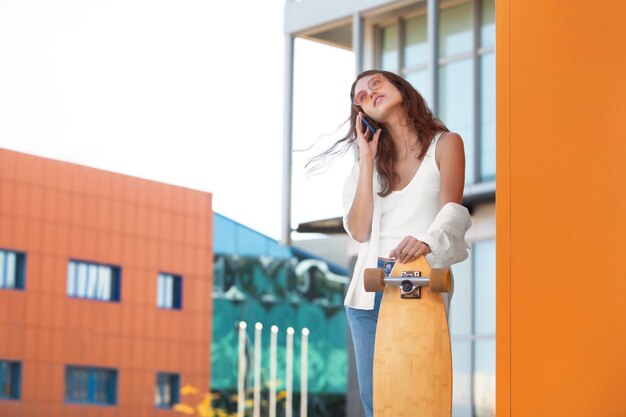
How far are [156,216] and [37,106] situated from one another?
49.9 feet

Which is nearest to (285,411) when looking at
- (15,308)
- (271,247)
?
(271,247)

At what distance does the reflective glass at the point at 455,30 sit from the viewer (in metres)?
16.6

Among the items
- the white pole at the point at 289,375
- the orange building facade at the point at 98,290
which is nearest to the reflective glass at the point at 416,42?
the orange building facade at the point at 98,290

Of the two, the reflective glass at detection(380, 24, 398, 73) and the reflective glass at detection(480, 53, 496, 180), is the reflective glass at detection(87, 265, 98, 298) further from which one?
the reflective glass at detection(480, 53, 496, 180)

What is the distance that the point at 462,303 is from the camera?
1616 centimetres

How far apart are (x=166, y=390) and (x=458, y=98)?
33.7 m

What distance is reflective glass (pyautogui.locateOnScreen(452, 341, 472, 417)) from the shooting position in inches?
615

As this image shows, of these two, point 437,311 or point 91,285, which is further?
point 91,285

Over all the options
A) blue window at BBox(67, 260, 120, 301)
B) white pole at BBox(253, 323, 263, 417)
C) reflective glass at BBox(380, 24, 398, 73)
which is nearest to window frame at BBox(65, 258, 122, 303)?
blue window at BBox(67, 260, 120, 301)

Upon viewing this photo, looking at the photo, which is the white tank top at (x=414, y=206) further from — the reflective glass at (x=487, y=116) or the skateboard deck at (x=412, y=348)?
the reflective glass at (x=487, y=116)

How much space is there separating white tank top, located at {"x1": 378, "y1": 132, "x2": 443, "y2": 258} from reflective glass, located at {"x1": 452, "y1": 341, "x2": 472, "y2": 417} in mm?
12687

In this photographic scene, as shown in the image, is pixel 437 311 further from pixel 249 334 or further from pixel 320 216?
pixel 249 334

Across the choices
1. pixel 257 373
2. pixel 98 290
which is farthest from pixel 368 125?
pixel 257 373
